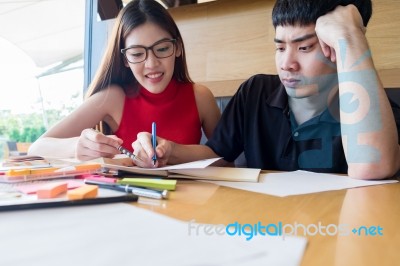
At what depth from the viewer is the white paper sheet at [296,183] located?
0.46 meters

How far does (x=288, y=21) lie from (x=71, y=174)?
581mm

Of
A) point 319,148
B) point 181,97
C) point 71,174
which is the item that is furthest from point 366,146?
point 181,97

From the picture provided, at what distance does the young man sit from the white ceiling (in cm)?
111

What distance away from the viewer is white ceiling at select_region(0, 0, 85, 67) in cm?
156

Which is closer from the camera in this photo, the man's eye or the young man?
the young man

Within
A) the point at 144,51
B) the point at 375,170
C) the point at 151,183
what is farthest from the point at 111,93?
the point at 375,170

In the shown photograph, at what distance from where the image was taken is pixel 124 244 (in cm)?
24

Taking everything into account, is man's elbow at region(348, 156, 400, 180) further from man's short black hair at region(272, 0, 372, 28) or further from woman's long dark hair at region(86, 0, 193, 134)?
woman's long dark hair at region(86, 0, 193, 134)

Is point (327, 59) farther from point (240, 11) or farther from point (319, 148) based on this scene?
point (240, 11)

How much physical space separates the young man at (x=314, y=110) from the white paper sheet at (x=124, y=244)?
1.02ft

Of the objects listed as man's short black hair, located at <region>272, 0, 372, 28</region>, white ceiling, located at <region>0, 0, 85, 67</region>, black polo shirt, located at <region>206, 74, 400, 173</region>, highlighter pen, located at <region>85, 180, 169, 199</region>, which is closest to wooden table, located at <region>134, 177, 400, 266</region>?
highlighter pen, located at <region>85, 180, 169, 199</region>

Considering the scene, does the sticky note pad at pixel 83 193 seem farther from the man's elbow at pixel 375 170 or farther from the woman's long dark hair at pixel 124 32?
the woman's long dark hair at pixel 124 32

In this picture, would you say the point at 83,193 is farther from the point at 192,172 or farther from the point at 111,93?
the point at 111,93

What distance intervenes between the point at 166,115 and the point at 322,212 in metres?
0.79
